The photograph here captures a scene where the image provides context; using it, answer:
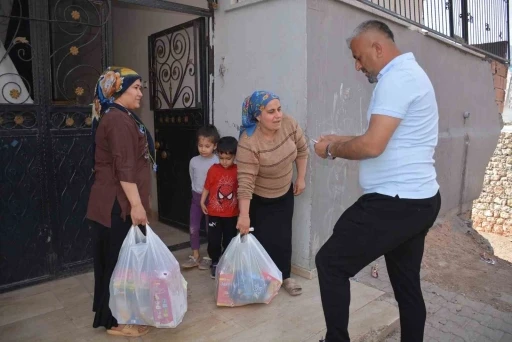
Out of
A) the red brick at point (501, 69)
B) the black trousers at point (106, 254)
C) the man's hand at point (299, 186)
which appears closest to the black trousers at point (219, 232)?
the man's hand at point (299, 186)

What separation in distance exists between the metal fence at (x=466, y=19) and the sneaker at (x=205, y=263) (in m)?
3.18

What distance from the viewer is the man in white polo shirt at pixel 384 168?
6.41 feet

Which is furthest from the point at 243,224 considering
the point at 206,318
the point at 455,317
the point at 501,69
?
the point at 501,69

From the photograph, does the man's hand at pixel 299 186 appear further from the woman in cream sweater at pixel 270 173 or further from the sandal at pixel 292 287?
the sandal at pixel 292 287

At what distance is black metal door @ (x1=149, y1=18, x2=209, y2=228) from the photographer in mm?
4367

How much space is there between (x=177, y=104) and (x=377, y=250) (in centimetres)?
327

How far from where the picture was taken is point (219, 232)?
3580 millimetres

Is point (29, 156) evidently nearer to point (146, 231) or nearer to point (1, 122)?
point (1, 122)

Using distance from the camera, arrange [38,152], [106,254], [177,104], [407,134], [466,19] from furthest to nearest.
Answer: [466,19]
[177,104]
[38,152]
[106,254]
[407,134]

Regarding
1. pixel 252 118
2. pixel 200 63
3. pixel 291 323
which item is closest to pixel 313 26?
pixel 252 118

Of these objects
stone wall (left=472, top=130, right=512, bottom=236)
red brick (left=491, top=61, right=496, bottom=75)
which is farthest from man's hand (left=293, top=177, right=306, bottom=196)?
stone wall (left=472, top=130, right=512, bottom=236)

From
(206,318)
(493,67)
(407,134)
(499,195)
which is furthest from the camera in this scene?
(499,195)

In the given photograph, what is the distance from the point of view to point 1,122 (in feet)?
10.2

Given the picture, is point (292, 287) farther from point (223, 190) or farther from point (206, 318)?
point (223, 190)
